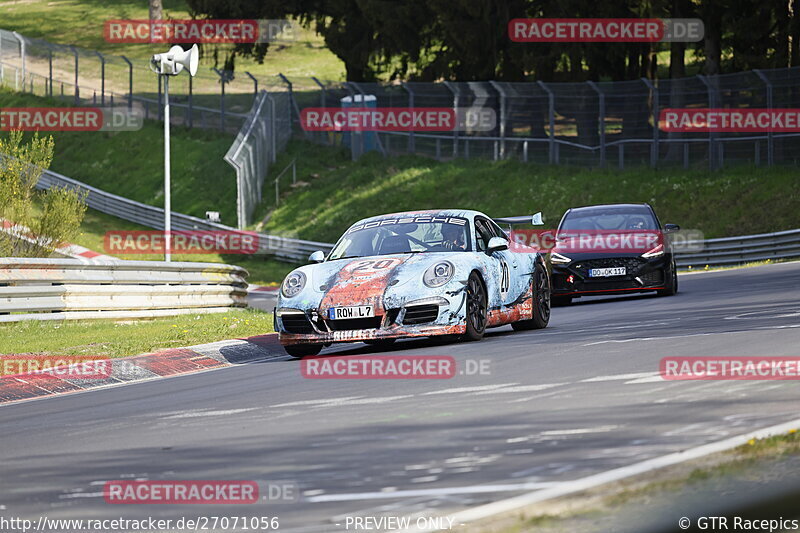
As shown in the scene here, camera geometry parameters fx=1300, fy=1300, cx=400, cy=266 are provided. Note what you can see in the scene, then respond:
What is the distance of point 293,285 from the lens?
13.1 meters

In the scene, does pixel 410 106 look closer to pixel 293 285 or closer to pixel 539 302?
pixel 539 302

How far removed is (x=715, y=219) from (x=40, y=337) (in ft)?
68.3

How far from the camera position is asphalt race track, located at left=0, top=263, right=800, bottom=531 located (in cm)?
605

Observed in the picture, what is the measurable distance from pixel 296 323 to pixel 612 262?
801 cm

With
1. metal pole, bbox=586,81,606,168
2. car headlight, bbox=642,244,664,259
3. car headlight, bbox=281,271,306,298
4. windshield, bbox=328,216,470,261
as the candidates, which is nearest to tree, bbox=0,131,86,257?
car headlight, bbox=642,244,664,259

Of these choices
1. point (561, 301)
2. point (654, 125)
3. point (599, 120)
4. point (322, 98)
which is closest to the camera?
point (561, 301)

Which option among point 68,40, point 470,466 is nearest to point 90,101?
point 68,40

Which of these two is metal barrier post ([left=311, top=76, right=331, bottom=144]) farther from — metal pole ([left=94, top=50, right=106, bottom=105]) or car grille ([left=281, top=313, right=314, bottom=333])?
car grille ([left=281, top=313, right=314, bottom=333])

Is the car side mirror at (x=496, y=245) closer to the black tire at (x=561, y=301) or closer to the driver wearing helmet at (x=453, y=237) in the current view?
the driver wearing helmet at (x=453, y=237)

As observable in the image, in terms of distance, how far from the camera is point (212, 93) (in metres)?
53.3

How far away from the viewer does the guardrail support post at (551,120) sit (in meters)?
37.9

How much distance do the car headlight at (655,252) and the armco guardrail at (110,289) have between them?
6.89 meters

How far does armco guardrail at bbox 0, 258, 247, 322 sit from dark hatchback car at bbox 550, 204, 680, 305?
5.63 meters

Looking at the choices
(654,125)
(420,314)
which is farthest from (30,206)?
(654,125)
